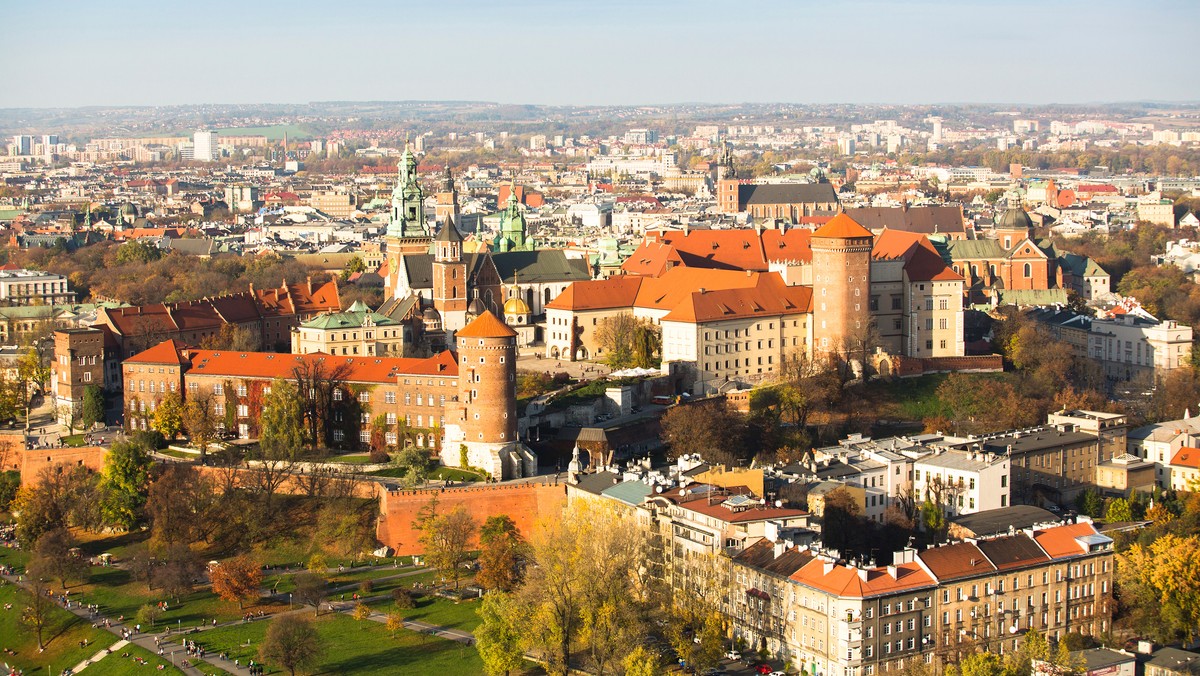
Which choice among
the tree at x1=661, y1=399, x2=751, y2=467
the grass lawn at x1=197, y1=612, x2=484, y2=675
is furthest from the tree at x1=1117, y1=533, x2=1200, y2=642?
the grass lawn at x1=197, y1=612, x2=484, y2=675

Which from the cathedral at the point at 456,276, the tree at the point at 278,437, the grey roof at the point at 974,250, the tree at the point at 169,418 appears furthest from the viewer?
the grey roof at the point at 974,250

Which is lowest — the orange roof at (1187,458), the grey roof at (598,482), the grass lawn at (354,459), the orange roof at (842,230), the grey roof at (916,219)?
the orange roof at (1187,458)

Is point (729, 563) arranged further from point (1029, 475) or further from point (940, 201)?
point (940, 201)

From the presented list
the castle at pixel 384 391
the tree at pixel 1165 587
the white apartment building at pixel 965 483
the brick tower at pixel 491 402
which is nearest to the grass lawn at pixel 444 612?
the castle at pixel 384 391

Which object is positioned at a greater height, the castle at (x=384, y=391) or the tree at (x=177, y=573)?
the castle at (x=384, y=391)

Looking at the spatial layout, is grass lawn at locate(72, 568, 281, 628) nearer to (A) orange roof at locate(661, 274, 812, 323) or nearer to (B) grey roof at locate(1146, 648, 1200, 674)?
(A) orange roof at locate(661, 274, 812, 323)

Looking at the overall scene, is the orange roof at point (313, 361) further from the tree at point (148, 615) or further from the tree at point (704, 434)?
the tree at point (148, 615)
